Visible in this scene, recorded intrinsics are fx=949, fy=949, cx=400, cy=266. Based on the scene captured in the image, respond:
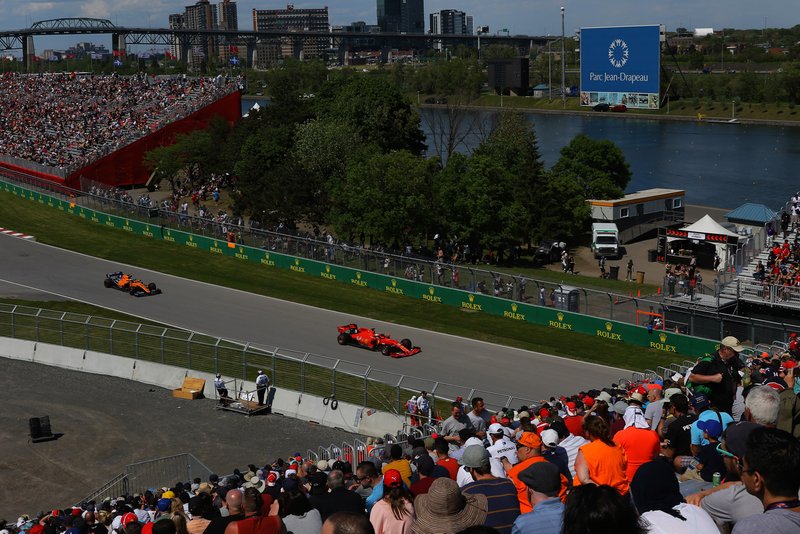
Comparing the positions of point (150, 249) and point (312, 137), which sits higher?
point (312, 137)

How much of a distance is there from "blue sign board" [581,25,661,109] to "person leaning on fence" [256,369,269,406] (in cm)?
12785

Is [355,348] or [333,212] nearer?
[355,348]

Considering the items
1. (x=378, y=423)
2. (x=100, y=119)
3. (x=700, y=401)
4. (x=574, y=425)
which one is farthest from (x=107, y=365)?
(x=100, y=119)

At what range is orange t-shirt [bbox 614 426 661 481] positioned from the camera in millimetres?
9836

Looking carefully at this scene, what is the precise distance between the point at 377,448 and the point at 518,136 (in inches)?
1995

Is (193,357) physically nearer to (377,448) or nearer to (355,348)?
(355,348)

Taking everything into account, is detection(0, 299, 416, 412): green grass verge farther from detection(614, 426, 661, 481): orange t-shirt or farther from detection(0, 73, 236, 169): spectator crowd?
detection(0, 73, 236, 169): spectator crowd

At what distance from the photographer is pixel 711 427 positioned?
33.6 ft

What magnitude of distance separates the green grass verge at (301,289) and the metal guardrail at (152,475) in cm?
1531

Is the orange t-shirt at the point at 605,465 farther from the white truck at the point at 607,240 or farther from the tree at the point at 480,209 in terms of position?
the white truck at the point at 607,240

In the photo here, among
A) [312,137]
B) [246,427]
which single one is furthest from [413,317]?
[312,137]

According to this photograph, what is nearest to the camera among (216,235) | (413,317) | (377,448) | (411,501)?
(411,501)

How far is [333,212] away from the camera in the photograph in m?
51.5

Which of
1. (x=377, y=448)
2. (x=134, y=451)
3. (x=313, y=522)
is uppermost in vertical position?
(x=313, y=522)
